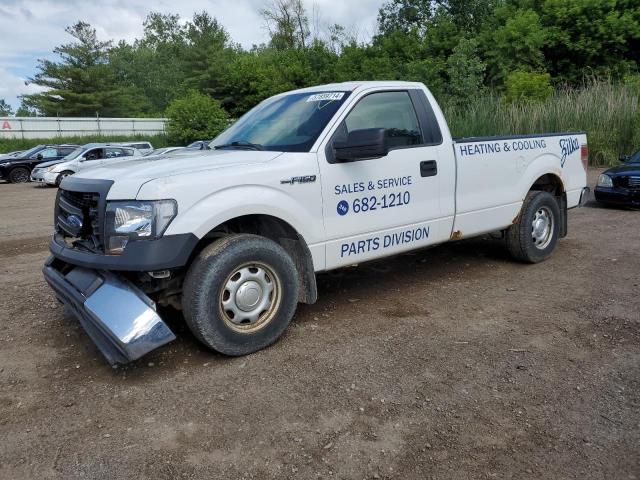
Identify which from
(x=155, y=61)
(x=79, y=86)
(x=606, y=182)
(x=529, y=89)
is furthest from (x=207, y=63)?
(x=606, y=182)

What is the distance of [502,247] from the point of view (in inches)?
261

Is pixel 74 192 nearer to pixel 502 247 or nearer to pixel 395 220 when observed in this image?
pixel 395 220

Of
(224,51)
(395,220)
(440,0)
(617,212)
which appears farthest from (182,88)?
(395,220)

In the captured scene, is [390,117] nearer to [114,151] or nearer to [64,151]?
[114,151]

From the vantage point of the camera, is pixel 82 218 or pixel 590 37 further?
pixel 590 37

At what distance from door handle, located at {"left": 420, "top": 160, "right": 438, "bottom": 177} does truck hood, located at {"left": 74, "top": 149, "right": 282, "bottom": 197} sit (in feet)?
4.42

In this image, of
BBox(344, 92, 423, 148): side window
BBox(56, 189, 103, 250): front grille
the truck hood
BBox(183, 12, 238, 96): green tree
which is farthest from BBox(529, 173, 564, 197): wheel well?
BBox(183, 12, 238, 96): green tree

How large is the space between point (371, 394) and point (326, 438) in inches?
20.7

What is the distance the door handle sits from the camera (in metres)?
4.74

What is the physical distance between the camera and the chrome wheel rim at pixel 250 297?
3727 mm

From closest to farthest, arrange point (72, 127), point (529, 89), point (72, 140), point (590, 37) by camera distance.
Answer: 1. point (529, 89)
2. point (590, 37)
3. point (72, 140)
4. point (72, 127)

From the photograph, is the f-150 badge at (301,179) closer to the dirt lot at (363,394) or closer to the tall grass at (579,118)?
the dirt lot at (363,394)

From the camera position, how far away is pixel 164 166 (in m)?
3.86

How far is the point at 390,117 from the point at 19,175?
2361cm
